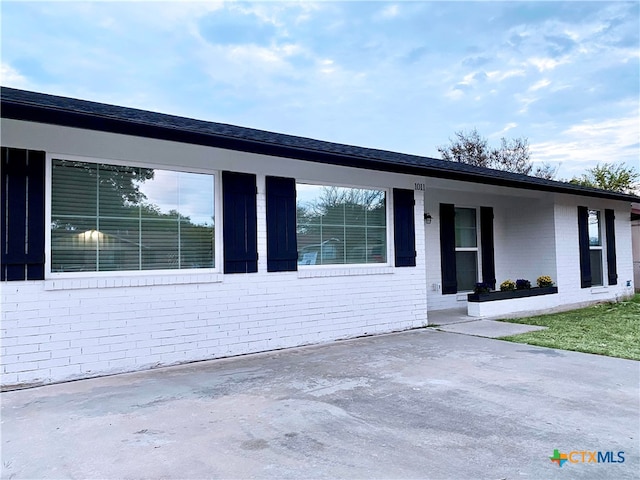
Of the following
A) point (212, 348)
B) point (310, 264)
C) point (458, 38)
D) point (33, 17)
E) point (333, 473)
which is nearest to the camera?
point (333, 473)

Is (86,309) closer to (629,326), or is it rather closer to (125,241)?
(125,241)

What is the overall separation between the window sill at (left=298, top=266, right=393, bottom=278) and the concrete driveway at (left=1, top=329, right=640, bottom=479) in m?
1.39

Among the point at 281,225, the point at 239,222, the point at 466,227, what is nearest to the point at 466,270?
the point at 466,227

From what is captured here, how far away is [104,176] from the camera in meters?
4.57

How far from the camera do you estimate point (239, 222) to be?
17.4ft

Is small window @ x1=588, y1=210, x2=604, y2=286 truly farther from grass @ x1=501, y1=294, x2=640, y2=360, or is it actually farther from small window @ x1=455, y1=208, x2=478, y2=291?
small window @ x1=455, y1=208, x2=478, y2=291

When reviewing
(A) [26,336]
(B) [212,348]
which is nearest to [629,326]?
(B) [212,348]

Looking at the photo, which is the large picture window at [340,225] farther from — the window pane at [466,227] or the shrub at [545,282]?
the shrub at [545,282]

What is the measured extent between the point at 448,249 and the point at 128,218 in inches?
257

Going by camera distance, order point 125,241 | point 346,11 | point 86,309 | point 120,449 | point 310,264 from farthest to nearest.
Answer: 1. point 346,11
2. point 310,264
3. point 125,241
4. point 86,309
5. point 120,449

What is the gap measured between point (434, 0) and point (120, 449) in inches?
417

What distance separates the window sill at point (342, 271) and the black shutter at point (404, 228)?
13.6 inches

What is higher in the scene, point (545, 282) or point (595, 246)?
point (595, 246)

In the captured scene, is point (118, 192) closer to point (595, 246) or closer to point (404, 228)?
point (404, 228)
